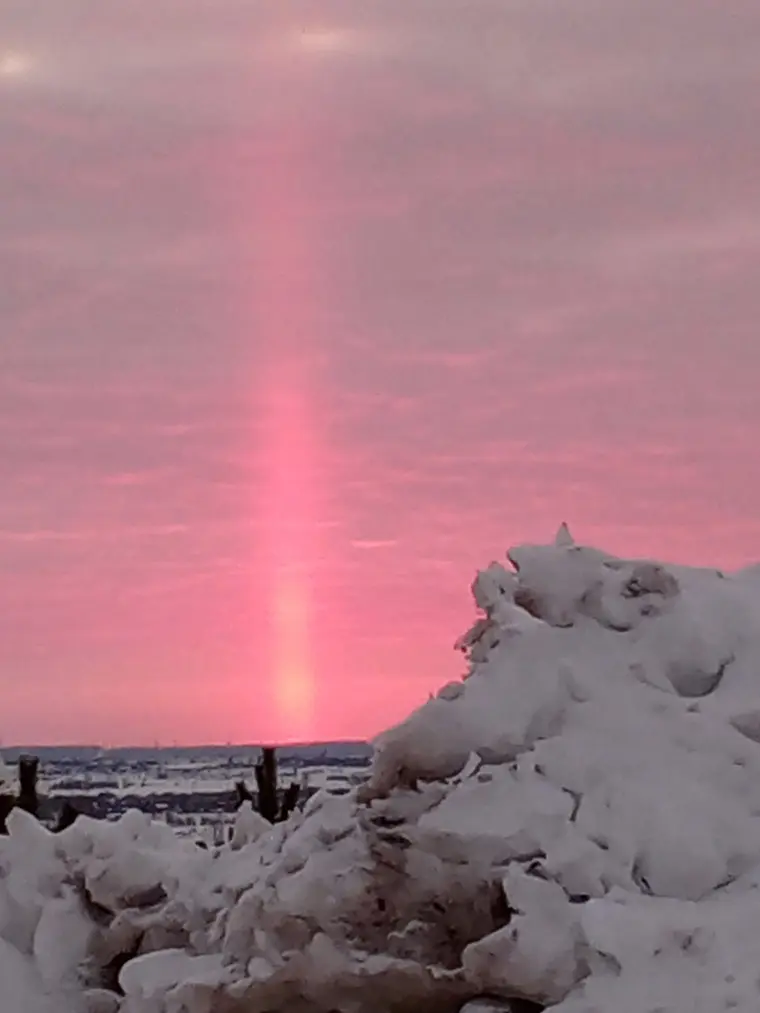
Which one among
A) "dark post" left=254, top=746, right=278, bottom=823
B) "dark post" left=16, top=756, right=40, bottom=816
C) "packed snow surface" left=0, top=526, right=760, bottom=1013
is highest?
"packed snow surface" left=0, top=526, right=760, bottom=1013

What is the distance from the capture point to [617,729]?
198 inches

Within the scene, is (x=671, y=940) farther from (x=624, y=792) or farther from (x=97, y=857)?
(x=97, y=857)

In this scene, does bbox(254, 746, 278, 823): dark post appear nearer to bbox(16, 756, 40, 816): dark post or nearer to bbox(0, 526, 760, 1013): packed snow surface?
bbox(16, 756, 40, 816): dark post

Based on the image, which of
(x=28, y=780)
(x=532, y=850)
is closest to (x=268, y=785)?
(x=28, y=780)

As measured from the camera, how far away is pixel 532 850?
473cm

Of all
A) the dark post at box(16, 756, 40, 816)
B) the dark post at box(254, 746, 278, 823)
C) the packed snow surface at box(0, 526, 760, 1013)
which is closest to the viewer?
the packed snow surface at box(0, 526, 760, 1013)

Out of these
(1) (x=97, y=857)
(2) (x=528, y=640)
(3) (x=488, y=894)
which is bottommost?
(1) (x=97, y=857)

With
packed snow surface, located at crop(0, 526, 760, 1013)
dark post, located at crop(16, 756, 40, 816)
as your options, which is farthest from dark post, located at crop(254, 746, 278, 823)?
packed snow surface, located at crop(0, 526, 760, 1013)

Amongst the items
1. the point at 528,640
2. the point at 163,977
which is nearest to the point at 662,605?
the point at 528,640

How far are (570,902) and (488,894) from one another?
0.94 ft

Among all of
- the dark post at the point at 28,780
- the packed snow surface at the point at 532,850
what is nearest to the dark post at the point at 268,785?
the dark post at the point at 28,780

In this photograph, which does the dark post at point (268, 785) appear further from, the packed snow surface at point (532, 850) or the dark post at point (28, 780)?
the packed snow surface at point (532, 850)

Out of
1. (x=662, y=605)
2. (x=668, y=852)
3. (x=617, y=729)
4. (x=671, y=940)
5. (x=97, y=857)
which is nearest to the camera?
(x=671, y=940)

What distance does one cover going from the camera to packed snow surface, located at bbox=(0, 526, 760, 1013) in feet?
14.6
